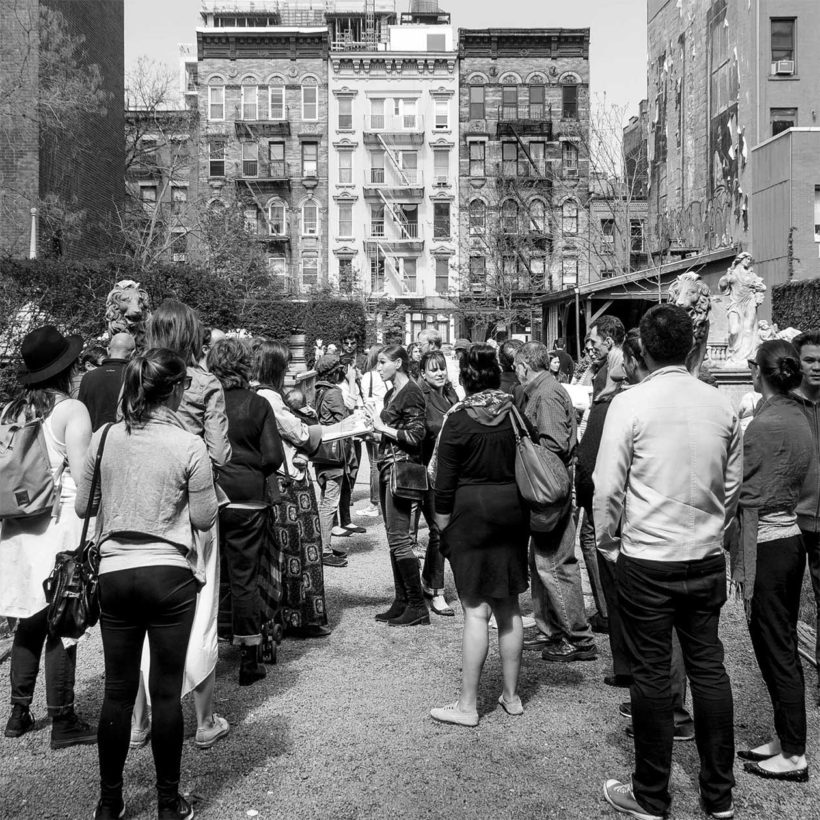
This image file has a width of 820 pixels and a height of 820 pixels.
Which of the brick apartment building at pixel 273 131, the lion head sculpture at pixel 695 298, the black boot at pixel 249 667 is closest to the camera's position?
the black boot at pixel 249 667

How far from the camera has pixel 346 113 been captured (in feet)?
192

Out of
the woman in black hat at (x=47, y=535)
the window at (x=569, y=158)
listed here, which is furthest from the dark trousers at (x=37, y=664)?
the window at (x=569, y=158)

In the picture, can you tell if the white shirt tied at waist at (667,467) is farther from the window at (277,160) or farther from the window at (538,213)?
the window at (277,160)

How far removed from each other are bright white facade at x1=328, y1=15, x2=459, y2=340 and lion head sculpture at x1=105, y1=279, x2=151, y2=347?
5184cm

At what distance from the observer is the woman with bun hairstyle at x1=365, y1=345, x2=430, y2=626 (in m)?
6.43

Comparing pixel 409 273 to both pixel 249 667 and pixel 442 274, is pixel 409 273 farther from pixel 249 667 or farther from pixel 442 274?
pixel 249 667

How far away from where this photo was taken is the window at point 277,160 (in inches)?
2293

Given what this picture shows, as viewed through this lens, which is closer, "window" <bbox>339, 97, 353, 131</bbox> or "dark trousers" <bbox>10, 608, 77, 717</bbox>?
"dark trousers" <bbox>10, 608, 77, 717</bbox>

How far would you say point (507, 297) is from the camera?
2079 inches

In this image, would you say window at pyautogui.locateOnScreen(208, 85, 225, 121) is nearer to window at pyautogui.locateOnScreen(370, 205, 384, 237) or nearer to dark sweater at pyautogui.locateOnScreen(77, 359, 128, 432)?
window at pyautogui.locateOnScreen(370, 205, 384, 237)

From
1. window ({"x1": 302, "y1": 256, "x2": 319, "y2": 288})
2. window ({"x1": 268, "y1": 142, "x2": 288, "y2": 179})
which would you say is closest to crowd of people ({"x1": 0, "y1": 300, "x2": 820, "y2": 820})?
window ({"x1": 302, "y1": 256, "x2": 319, "y2": 288})

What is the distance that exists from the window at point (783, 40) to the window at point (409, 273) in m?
26.7

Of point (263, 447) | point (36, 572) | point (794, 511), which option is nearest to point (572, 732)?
point (794, 511)

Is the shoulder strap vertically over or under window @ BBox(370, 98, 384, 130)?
under
